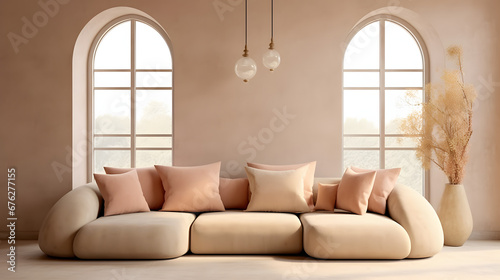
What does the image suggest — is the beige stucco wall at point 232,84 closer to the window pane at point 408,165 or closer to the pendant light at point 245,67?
the window pane at point 408,165

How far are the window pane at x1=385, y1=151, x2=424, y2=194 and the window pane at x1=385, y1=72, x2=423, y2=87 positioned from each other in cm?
89

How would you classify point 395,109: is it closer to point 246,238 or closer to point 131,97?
point 246,238

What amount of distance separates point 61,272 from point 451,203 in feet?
13.4

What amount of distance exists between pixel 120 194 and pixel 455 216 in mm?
3685

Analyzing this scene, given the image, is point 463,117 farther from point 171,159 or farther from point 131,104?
point 131,104

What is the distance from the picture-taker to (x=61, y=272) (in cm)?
378

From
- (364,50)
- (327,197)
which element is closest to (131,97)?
(327,197)

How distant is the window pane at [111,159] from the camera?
5.81 m

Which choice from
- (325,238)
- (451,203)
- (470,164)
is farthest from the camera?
(470,164)

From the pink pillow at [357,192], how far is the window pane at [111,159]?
2.87 metres

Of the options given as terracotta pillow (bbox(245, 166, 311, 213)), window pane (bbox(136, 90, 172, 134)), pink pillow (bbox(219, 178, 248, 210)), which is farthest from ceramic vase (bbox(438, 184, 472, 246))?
window pane (bbox(136, 90, 172, 134))

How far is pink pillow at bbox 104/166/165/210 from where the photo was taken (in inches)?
195

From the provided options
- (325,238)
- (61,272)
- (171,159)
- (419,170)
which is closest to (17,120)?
(171,159)

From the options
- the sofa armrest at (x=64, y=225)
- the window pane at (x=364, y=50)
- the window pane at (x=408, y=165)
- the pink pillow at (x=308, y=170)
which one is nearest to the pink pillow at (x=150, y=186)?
the sofa armrest at (x=64, y=225)
